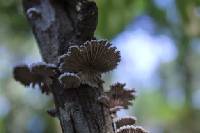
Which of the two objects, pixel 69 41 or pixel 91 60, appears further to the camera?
pixel 69 41

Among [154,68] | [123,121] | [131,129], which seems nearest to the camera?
[131,129]

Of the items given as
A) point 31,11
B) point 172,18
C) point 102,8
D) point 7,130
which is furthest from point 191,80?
point 31,11

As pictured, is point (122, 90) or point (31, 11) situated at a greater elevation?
point (31, 11)

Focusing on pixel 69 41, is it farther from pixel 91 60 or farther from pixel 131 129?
pixel 131 129

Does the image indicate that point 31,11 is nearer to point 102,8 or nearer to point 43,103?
point 102,8

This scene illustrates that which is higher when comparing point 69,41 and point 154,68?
point 154,68

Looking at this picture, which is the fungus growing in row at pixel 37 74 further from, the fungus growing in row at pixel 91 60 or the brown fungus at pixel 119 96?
the brown fungus at pixel 119 96

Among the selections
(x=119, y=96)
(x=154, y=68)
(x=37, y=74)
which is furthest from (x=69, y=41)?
(x=154, y=68)

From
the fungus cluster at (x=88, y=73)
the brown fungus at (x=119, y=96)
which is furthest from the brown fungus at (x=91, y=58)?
the brown fungus at (x=119, y=96)
